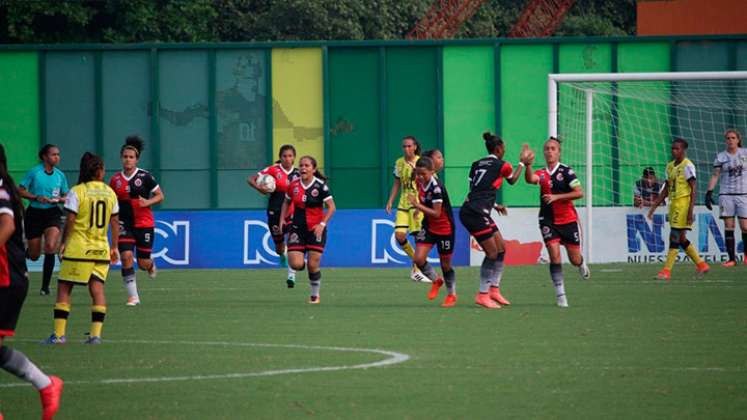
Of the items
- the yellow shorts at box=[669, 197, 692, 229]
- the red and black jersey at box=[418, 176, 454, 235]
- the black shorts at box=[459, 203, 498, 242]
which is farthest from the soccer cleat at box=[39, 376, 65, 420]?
the yellow shorts at box=[669, 197, 692, 229]

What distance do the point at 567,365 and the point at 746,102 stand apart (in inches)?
753

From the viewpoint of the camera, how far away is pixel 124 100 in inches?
1181

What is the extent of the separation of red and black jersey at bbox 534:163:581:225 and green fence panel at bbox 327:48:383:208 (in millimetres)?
13142

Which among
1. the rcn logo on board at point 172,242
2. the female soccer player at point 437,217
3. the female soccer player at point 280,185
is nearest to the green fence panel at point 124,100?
the rcn logo on board at point 172,242

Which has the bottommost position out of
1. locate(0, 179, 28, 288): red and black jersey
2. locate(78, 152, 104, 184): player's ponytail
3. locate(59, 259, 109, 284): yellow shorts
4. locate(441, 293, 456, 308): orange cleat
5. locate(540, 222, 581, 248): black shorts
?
locate(441, 293, 456, 308): orange cleat

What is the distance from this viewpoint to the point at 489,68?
97.3 feet

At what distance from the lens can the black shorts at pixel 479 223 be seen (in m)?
16.7

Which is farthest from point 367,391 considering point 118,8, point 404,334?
point 118,8

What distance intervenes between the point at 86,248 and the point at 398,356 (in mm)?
3077

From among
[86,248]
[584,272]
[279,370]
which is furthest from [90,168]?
[584,272]

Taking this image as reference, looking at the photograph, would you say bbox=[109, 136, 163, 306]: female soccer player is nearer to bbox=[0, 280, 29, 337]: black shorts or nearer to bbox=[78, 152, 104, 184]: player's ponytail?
bbox=[78, 152, 104, 184]: player's ponytail

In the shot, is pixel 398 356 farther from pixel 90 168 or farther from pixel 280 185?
pixel 280 185

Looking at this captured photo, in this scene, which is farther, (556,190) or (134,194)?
(134,194)

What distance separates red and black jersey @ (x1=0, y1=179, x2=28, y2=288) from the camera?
830 cm
